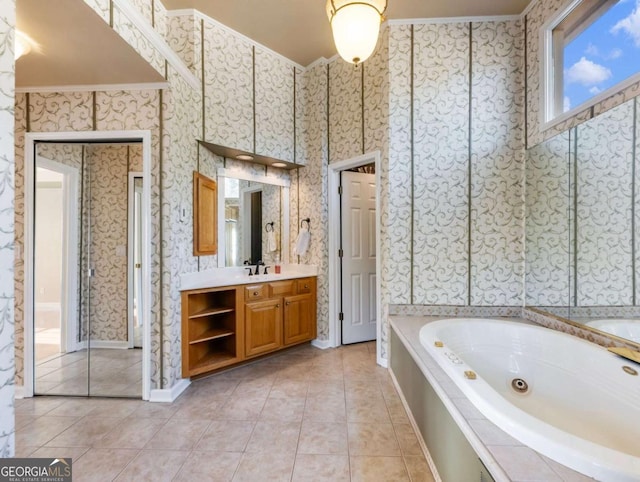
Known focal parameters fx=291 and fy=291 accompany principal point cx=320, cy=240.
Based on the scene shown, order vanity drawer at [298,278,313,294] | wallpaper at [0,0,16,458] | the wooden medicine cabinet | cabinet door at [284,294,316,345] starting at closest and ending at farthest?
wallpaper at [0,0,16,458]
the wooden medicine cabinet
cabinet door at [284,294,316,345]
vanity drawer at [298,278,313,294]

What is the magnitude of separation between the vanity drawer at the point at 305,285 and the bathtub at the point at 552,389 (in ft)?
5.03

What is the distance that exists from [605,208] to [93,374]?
3794 mm

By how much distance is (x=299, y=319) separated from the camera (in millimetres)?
3234

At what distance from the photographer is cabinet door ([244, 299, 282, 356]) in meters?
2.79

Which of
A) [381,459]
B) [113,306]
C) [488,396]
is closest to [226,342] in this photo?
[113,306]

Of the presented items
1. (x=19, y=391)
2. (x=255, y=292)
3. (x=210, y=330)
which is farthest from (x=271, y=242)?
(x=19, y=391)

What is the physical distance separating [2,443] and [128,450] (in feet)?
2.81

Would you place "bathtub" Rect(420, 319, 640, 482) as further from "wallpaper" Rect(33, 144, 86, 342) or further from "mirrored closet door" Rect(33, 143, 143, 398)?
"wallpaper" Rect(33, 144, 86, 342)

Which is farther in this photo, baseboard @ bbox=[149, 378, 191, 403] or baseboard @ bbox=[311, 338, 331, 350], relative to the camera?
baseboard @ bbox=[311, 338, 331, 350]

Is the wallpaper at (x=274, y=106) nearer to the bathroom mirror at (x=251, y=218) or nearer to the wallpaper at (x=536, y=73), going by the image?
the bathroom mirror at (x=251, y=218)

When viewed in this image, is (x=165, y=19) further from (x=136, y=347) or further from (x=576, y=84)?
(x=576, y=84)

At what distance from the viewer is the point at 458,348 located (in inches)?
82.5

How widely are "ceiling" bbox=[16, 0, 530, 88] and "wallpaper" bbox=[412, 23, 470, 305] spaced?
265mm

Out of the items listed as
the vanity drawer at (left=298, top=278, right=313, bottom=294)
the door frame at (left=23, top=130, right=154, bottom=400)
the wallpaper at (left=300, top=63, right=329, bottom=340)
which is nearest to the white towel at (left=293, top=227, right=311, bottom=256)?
the wallpaper at (left=300, top=63, right=329, bottom=340)
